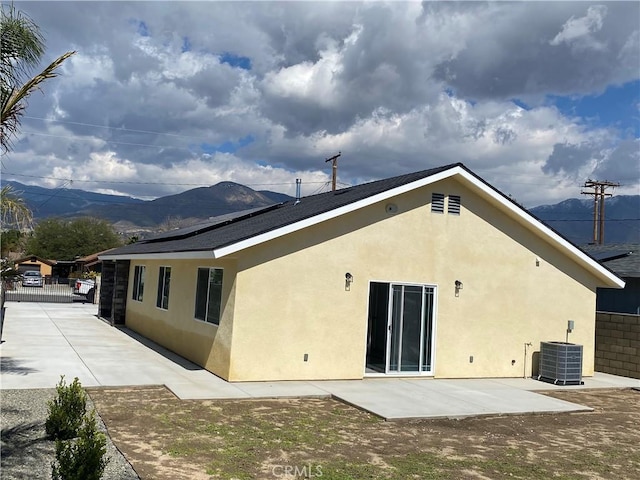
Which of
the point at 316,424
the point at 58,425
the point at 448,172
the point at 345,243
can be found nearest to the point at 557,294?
the point at 448,172

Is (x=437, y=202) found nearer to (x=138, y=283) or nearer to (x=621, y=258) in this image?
(x=621, y=258)

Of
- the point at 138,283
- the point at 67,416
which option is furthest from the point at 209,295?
the point at 138,283

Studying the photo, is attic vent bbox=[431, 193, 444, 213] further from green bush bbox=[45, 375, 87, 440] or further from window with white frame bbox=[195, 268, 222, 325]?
green bush bbox=[45, 375, 87, 440]

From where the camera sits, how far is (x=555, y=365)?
13367 millimetres

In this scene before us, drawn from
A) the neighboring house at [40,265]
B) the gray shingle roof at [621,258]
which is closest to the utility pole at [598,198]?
the gray shingle roof at [621,258]

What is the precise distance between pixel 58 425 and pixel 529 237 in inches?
446

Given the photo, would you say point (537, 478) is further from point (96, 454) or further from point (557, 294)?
point (557, 294)

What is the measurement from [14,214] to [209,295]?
522cm

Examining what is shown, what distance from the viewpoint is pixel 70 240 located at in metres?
71.9

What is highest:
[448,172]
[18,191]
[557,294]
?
[448,172]

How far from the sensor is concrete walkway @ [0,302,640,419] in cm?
988
